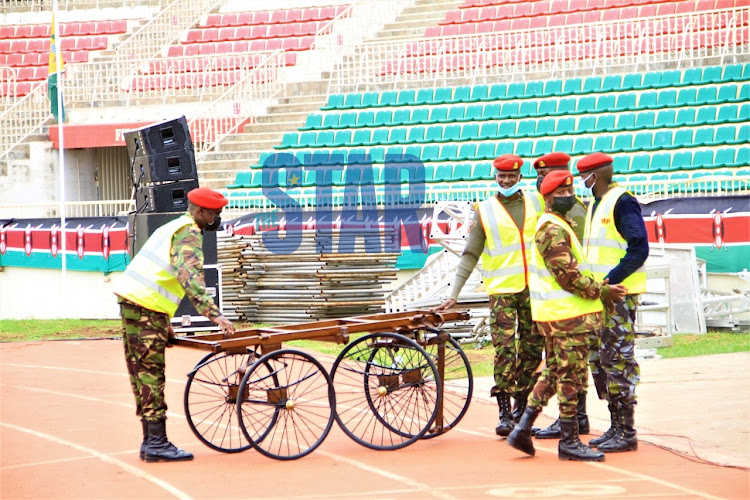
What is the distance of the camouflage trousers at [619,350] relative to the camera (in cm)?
750

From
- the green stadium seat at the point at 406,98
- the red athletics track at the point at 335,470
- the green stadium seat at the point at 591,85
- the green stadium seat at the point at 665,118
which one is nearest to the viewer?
the red athletics track at the point at 335,470

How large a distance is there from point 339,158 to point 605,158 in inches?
564

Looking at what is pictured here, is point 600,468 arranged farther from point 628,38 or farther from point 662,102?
point 628,38

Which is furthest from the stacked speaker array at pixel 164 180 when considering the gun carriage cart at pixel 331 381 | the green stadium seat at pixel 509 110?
the green stadium seat at pixel 509 110

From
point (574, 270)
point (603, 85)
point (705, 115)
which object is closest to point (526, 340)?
point (574, 270)

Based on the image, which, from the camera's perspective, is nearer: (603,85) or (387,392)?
(387,392)

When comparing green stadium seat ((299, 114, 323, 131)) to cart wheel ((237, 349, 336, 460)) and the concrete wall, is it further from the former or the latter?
cart wheel ((237, 349, 336, 460))

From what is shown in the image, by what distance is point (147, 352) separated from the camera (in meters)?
7.52

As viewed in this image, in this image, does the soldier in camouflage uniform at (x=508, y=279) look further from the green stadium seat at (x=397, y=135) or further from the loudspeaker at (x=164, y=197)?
the green stadium seat at (x=397, y=135)

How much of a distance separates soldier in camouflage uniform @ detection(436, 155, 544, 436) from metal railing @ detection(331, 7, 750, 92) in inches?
570

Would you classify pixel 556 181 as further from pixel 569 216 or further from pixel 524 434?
pixel 524 434

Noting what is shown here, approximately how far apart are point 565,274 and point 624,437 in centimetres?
127

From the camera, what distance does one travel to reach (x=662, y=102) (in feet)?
67.5

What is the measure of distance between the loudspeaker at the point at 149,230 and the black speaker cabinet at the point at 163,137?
868 mm
